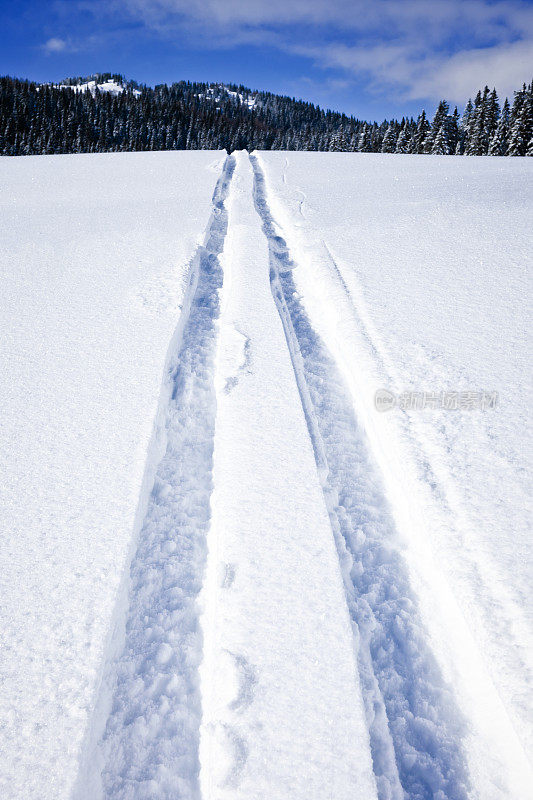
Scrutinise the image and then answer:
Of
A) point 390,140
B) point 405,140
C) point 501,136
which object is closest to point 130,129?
point 390,140

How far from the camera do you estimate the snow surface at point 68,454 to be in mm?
1501

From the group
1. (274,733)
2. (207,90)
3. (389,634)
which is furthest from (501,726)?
(207,90)

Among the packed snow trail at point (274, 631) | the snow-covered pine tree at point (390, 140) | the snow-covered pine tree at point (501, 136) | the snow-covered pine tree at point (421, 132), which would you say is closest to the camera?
the packed snow trail at point (274, 631)

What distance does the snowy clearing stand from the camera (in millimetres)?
1544

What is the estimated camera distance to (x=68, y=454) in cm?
255

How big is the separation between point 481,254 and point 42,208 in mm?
8405

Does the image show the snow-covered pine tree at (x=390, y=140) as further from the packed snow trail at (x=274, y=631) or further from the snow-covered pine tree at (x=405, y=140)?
the packed snow trail at (x=274, y=631)

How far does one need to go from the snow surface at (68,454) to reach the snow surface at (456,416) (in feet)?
5.32

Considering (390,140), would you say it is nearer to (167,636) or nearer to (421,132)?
(421,132)

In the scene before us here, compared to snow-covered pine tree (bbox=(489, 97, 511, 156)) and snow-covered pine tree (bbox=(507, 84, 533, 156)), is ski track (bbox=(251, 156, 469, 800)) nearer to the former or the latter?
snow-covered pine tree (bbox=(507, 84, 533, 156))

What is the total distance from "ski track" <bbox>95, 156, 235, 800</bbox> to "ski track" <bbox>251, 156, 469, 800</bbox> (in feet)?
2.57

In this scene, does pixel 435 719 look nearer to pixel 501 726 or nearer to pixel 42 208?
pixel 501 726

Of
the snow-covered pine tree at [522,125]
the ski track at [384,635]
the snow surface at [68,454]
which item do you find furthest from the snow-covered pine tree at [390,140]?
the ski track at [384,635]

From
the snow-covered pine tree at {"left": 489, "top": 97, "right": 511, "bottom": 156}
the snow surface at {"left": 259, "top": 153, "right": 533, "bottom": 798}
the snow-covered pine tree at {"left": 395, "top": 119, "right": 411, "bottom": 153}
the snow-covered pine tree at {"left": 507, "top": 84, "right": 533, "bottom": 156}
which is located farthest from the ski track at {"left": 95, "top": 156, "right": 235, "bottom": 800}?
the snow-covered pine tree at {"left": 395, "top": 119, "right": 411, "bottom": 153}
